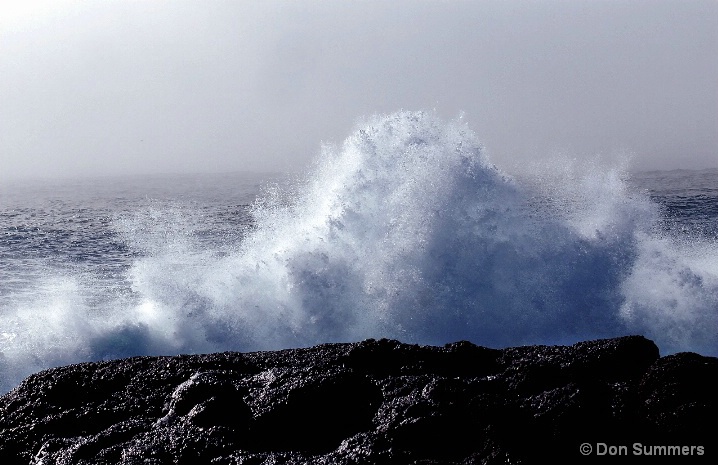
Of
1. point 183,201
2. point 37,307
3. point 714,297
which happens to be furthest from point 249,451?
point 183,201

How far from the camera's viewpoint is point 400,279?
36.2 feet

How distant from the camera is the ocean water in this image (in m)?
10.7

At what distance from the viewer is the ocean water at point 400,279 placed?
35.0ft

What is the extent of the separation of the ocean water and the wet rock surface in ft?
17.4

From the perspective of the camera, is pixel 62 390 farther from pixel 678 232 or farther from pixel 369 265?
pixel 678 232

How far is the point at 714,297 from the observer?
445 inches

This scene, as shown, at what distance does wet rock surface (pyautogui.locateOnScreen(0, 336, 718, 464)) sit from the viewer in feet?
12.6

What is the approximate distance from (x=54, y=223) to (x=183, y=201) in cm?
669

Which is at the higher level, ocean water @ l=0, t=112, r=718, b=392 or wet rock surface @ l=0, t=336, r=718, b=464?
ocean water @ l=0, t=112, r=718, b=392

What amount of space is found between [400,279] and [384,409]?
22.1 feet

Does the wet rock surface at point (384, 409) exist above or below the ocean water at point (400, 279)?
below

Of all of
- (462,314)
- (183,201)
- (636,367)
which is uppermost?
(183,201)

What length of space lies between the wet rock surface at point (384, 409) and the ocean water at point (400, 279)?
5296mm

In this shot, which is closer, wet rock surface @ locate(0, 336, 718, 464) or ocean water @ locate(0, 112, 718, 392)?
wet rock surface @ locate(0, 336, 718, 464)
